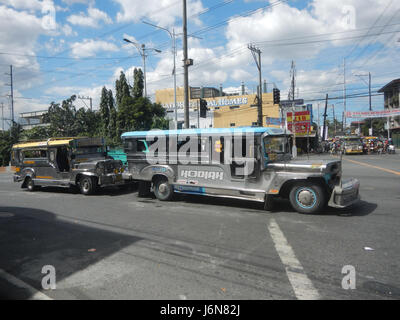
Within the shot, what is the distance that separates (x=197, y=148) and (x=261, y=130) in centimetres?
207

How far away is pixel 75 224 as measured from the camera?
754 centimetres

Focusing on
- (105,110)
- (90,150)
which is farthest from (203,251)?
(105,110)

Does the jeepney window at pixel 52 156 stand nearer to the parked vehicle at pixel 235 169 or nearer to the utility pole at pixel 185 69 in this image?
the parked vehicle at pixel 235 169

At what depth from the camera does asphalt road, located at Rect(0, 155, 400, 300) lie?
3.92 meters

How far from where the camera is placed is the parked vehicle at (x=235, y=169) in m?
7.51

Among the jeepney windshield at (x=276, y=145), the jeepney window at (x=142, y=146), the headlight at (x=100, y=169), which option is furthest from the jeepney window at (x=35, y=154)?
the jeepney windshield at (x=276, y=145)

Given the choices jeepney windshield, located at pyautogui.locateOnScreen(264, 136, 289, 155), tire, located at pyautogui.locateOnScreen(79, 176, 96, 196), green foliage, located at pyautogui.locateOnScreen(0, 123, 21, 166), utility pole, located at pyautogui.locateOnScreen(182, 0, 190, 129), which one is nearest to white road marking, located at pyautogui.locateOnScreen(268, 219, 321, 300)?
jeepney windshield, located at pyautogui.locateOnScreen(264, 136, 289, 155)

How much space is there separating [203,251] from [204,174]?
4.07 m

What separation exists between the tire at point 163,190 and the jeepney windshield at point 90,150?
174 inches

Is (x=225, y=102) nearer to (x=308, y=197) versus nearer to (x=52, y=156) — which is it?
(x=52, y=156)

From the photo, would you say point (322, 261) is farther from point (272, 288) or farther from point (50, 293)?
point (50, 293)

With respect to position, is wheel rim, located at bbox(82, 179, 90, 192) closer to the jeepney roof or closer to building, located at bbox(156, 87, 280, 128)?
the jeepney roof

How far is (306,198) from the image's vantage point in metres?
7.56

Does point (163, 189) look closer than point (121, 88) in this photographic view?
Yes
